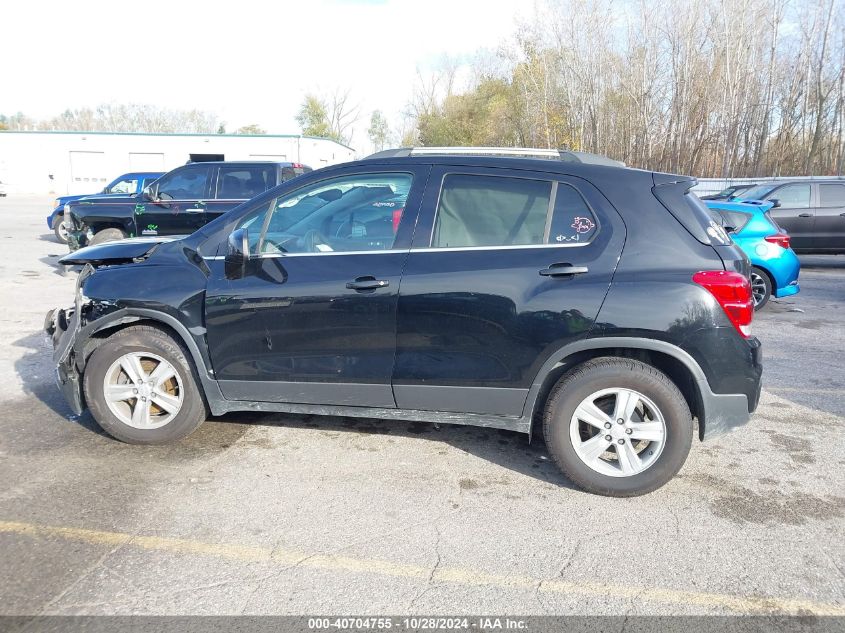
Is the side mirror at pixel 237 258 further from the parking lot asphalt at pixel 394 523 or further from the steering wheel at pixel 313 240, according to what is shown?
the parking lot asphalt at pixel 394 523

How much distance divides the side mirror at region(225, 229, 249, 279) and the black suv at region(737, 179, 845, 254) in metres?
11.8

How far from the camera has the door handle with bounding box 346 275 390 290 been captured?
12.1ft

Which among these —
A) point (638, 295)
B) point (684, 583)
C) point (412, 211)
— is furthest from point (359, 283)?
point (684, 583)

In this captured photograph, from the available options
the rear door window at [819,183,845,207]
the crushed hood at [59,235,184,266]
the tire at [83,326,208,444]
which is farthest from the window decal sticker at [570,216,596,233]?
the rear door window at [819,183,845,207]

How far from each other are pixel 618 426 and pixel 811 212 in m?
11.4

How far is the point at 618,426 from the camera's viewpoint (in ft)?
11.7

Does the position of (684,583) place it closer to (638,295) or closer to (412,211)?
(638,295)

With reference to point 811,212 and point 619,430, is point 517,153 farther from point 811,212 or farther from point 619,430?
point 811,212

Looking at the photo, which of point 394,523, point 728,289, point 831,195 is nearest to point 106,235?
point 394,523

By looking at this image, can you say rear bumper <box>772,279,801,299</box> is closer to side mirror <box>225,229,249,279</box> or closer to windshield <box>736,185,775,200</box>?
windshield <box>736,185,775,200</box>

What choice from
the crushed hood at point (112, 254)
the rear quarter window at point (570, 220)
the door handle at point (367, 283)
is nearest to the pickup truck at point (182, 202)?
the crushed hood at point (112, 254)

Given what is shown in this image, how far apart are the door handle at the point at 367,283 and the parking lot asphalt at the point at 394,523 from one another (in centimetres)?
117

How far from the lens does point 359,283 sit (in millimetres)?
3727

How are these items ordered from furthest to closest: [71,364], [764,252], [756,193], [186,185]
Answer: [756,193] < [186,185] < [764,252] < [71,364]
